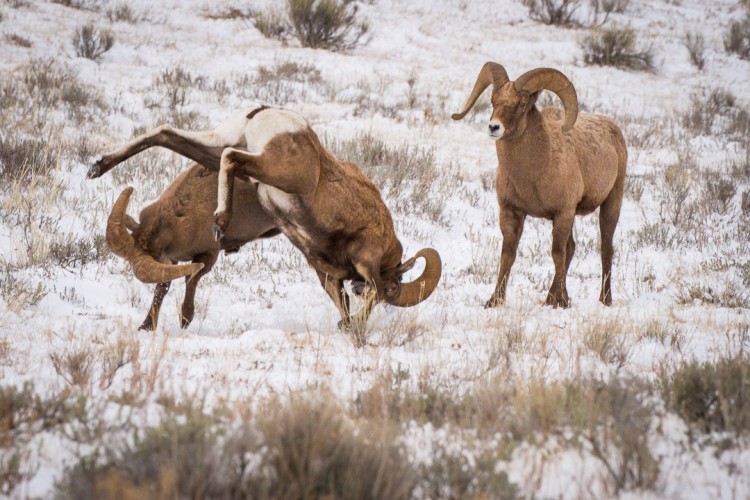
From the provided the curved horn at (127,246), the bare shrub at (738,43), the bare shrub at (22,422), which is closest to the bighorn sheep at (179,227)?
the curved horn at (127,246)

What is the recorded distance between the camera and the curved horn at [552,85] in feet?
18.7

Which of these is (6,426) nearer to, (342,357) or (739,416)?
(342,357)

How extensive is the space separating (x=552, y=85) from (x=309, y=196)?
245 cm

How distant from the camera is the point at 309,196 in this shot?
4.64 metres

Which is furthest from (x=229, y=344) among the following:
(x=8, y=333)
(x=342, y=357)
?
(x=8, y=333)

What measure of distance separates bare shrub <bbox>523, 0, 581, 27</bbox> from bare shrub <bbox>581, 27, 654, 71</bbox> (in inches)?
218

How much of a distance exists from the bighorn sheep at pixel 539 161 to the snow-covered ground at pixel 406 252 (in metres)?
0.56

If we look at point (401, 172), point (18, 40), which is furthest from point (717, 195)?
point (18, 40)

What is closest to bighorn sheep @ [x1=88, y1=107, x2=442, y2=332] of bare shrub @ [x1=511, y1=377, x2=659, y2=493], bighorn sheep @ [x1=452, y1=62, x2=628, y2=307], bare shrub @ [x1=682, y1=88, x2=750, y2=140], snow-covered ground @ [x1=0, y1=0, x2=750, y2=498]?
snow-covered ground @ [x1=0, y1=0, x2=750, y2=498]

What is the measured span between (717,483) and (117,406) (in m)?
2.52

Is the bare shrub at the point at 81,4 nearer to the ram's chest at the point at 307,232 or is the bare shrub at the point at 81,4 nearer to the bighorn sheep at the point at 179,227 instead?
the bighorn sheep at the point at 179,227

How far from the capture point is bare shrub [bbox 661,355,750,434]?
2916mm

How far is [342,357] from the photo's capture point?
14.2 ft

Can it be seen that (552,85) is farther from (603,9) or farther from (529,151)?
(603,9)
